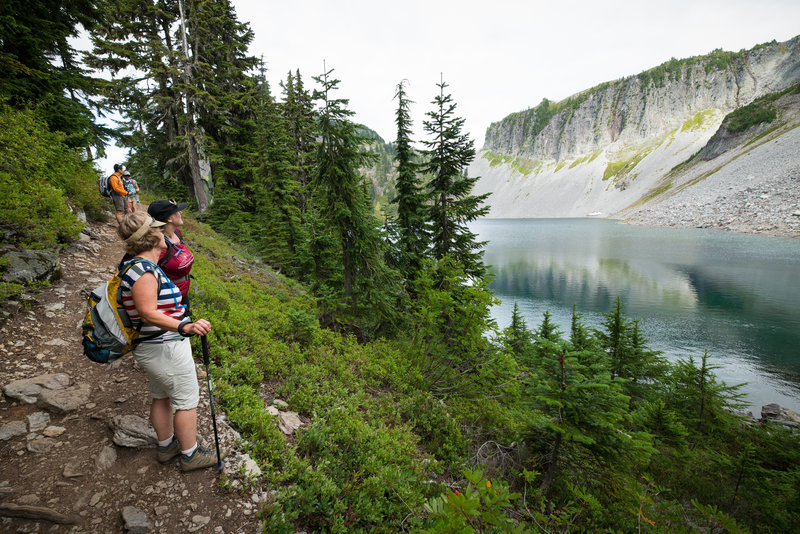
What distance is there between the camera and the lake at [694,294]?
17516 mm

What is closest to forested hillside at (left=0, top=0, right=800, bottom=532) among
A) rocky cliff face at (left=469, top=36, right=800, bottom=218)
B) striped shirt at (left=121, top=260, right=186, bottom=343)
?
striped shirt at (left=121, top=260, right=186, bottom=343)

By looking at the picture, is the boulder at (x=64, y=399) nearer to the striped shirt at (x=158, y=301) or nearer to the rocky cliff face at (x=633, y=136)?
the striped shirt at (x=158, y=301)

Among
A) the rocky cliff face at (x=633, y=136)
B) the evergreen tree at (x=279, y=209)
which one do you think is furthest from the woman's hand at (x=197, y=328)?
the rocky cliff face at (x=633, y=136)

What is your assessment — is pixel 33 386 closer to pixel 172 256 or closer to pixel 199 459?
pixel 199 459

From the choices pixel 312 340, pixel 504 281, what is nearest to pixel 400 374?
pixel 312 340

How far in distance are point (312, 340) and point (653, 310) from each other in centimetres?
2964

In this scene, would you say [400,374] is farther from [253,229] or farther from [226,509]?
[253,229]

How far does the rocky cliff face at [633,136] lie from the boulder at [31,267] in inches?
3898

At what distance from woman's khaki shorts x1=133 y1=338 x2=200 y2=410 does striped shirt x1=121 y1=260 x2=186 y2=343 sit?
90 millimetres

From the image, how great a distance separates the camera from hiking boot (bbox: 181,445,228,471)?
304 centimetres

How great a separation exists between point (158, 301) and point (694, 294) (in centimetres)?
3877

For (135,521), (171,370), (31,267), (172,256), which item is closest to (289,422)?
(135,521)

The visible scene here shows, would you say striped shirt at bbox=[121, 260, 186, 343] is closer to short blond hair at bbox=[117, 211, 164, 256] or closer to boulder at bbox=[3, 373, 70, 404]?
short blond hair at bbox=[117, 211, 164, 256]

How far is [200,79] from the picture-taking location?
17.0 metres
